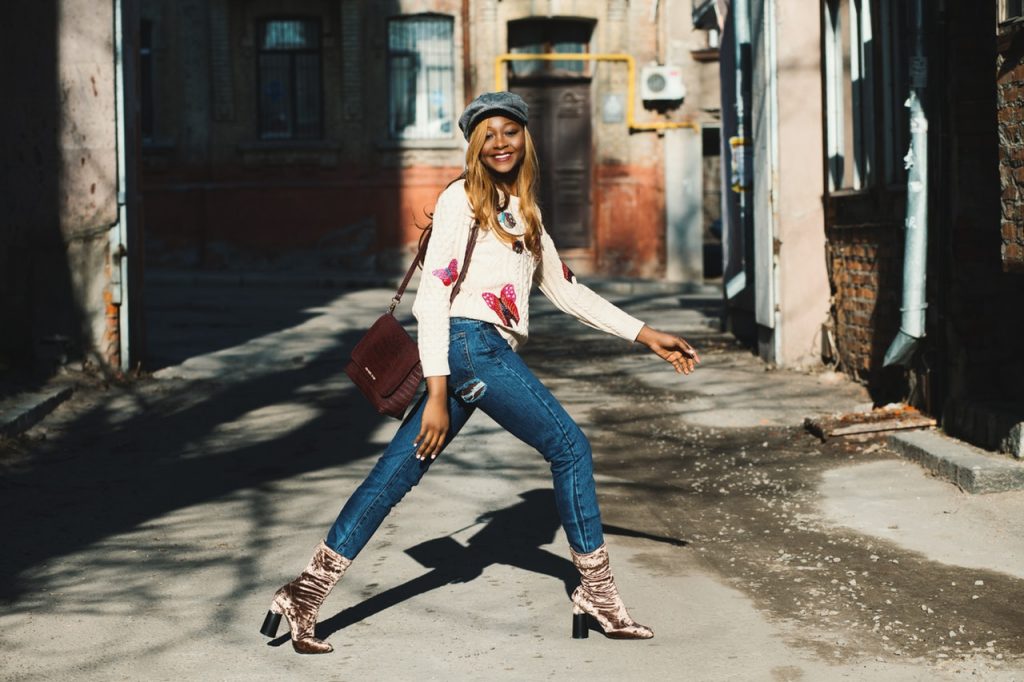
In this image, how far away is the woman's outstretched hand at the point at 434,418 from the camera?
15.0ft

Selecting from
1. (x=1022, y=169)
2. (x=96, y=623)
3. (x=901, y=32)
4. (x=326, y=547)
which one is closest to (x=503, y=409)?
(x=326, y=547)

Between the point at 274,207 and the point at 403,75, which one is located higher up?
the point at 403,75

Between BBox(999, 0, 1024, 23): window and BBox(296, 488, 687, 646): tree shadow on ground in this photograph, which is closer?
BBox(296, 488, 687, 646): tree shadow on ground

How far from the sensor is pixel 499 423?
4746mm

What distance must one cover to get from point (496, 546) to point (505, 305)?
1.73 meters

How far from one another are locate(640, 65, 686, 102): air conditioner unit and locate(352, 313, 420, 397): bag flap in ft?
68.4

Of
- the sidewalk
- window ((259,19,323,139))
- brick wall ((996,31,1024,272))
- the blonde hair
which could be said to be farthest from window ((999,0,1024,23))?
window ((259,19,323,139))

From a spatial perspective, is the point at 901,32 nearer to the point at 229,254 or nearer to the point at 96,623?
the point at 96,623

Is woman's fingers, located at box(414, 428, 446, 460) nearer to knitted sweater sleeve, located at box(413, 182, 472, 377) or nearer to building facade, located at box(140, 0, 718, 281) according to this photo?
knitted sweater sleeve, located at box(413, 182, 472, 377)

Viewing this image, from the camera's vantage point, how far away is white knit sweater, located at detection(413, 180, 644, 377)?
459 cm

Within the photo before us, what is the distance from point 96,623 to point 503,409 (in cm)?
166

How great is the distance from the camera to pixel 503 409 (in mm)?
4723

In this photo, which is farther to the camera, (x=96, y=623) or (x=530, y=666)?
(x=96, y=623)

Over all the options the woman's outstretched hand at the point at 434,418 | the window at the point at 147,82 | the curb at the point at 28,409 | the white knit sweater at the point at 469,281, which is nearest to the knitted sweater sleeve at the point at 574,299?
the white knit sweater at the point at 469,281
